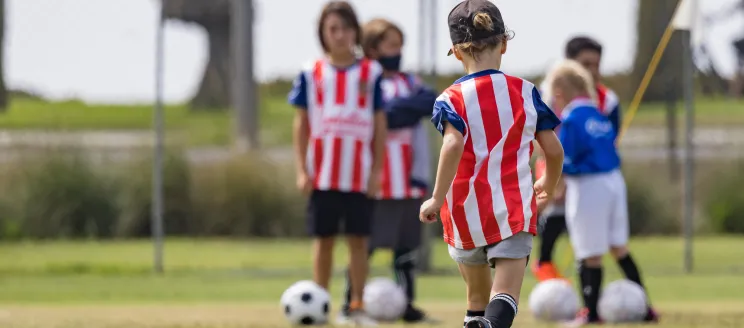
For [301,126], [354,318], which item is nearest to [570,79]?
[301,126]

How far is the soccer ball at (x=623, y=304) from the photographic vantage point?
25.0ft

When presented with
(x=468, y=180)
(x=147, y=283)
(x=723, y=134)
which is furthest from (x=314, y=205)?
(x=723, y=134)

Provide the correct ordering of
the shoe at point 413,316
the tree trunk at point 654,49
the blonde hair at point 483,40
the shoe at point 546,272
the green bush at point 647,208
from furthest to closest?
1. the green bush at point 647,208
2. the tree trunk at point 654,49
3. the shoe at point 546,272
4. the shoe at point 413,316
5. the blonde hair at point 483,40

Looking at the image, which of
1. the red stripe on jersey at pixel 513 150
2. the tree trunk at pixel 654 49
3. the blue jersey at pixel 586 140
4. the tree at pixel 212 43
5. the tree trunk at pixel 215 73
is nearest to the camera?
the red stripe on jersey at pixel 513 150

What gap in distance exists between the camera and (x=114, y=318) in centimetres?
795

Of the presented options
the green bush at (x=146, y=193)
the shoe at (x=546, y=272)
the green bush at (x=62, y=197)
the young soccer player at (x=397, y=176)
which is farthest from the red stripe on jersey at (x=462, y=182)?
the green bush at (x=62, y=197)

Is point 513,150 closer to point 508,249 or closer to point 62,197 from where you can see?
point 508,249

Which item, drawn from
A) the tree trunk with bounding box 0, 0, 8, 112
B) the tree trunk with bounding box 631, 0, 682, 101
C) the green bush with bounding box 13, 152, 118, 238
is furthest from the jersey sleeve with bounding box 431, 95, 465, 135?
the tree trunk with bounding box 0, 0, 8, 112

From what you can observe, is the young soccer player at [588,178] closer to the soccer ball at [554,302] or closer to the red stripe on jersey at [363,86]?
the soccer ball at [554,302]

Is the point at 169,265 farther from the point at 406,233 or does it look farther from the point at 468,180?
the point at 468,180

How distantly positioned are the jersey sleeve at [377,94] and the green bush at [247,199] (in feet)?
23.4

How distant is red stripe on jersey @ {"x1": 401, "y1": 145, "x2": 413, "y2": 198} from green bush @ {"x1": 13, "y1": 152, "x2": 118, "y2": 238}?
7189 mm

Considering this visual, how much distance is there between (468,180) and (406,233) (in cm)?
302

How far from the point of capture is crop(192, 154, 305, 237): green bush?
1496 centimetres
